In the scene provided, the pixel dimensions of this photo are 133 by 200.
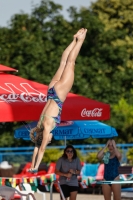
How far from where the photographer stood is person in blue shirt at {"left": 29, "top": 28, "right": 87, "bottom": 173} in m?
10.1

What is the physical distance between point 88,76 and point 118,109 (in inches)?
107

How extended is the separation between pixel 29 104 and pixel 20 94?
0.36m

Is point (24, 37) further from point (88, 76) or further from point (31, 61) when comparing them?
point (88, 76)

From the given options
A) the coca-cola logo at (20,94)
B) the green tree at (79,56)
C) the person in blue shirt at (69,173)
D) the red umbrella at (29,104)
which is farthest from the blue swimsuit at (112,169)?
the green tree at (79,56)

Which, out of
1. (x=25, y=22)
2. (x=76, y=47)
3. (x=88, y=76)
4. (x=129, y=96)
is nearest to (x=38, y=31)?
(x=25, y=22)

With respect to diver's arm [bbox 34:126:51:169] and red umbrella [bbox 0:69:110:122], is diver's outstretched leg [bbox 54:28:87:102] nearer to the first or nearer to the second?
diver's arm [bbox 34:126:51:169]

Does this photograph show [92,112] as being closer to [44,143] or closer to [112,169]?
[112,169]

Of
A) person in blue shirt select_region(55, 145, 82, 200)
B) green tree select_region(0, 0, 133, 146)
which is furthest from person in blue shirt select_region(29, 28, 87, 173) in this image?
green tree select_region(0, 0, 133, 146)

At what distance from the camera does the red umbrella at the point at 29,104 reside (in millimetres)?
11672

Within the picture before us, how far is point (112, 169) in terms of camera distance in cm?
1416

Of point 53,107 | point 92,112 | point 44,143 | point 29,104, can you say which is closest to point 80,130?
point 92,112

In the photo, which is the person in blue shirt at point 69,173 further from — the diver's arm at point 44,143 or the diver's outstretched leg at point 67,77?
the diver's arm at point 44,143

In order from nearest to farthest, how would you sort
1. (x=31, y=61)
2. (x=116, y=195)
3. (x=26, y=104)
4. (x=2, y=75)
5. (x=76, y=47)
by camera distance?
(x=76, y=47), (x=26, y=104), (x=2, y=75), (x=116, y=195), (x=31, y=61)

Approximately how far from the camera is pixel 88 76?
129 ft
